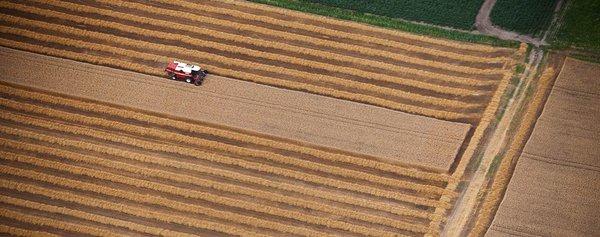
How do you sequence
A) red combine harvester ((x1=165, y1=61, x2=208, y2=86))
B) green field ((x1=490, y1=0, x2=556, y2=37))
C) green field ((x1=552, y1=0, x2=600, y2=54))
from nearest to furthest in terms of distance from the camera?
red combine harvester ((x1=165, y1=61, x2=208, y2=86)) → green field ((x1=552, y1=0, x2=600, y2=54)) → green field ((x1=490, y1=0, x2=556, y2=37))

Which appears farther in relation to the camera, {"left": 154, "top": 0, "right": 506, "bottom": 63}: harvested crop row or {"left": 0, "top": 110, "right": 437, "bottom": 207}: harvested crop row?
{"left": 154, "top": 0, "right": 506, "bottom": 63}: harvested crop row

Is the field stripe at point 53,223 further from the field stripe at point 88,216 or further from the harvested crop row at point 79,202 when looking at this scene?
the field stripe at point 88,216

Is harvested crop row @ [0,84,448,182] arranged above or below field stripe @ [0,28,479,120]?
below

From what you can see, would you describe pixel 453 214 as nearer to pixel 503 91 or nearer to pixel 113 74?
pixel 503 91

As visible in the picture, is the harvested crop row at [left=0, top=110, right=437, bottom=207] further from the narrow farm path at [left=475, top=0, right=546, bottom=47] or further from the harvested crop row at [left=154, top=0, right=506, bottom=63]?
the narrow farm path at [left=475, top=0, right=546, bottom=47]

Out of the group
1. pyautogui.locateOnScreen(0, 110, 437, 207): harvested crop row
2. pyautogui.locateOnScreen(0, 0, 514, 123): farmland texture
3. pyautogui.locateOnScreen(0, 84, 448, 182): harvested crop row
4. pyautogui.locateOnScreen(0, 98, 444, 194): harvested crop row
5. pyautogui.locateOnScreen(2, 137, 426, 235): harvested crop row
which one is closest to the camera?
pyautogui.locateOnScreen(2, 137, 426, 235): harvested crop row

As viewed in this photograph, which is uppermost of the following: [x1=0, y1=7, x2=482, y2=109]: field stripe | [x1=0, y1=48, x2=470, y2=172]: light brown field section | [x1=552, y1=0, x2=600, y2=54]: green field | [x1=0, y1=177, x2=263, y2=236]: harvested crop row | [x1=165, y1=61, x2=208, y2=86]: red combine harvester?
[x1=552, y1=0, x2=600, y2=54]: green field

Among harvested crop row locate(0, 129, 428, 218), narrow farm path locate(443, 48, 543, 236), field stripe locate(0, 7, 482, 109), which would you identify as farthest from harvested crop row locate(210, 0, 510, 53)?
harvested crop row locate(0, 129, 428, 218)

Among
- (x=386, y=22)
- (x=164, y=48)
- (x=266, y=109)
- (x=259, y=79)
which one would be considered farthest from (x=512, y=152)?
(x=164, y=48)

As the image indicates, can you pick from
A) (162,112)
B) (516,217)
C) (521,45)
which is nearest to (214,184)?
(162,112)
